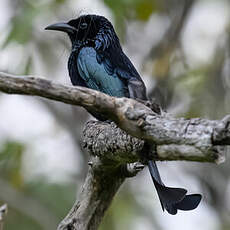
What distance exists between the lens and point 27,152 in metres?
7.63

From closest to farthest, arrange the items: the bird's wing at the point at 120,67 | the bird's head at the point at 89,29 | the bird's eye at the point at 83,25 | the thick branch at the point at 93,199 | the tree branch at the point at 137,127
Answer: the tree branch at the point at 137,127, the thick branch at the point at 93,199, the bird's wing at the point at 120,67, the bird's head at the point at 89,29, the bird's eye at the point at 83,25

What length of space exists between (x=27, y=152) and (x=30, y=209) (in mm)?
654

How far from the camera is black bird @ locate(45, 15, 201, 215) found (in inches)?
187

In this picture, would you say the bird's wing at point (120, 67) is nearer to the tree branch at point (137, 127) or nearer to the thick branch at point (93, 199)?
the thick branch at point (93, 199)

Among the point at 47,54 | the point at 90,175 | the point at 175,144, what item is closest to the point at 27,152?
the point at 47,54

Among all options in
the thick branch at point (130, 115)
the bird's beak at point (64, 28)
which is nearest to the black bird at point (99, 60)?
the bird's beak at point (64, 28)

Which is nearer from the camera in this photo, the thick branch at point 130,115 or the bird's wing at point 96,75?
the thick branch at point 130,115

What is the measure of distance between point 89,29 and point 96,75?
0.52 metres

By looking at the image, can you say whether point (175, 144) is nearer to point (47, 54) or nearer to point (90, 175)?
point (90, 175)

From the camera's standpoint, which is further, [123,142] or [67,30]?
[67,30]

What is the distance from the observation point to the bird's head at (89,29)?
520 centimetres

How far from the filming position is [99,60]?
4.97m

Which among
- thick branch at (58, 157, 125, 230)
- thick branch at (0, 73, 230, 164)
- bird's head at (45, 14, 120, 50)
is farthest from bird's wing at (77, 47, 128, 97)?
thick branch at (0, 73, 230, 164)

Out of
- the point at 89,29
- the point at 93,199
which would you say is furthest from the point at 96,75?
the point at 93,199
